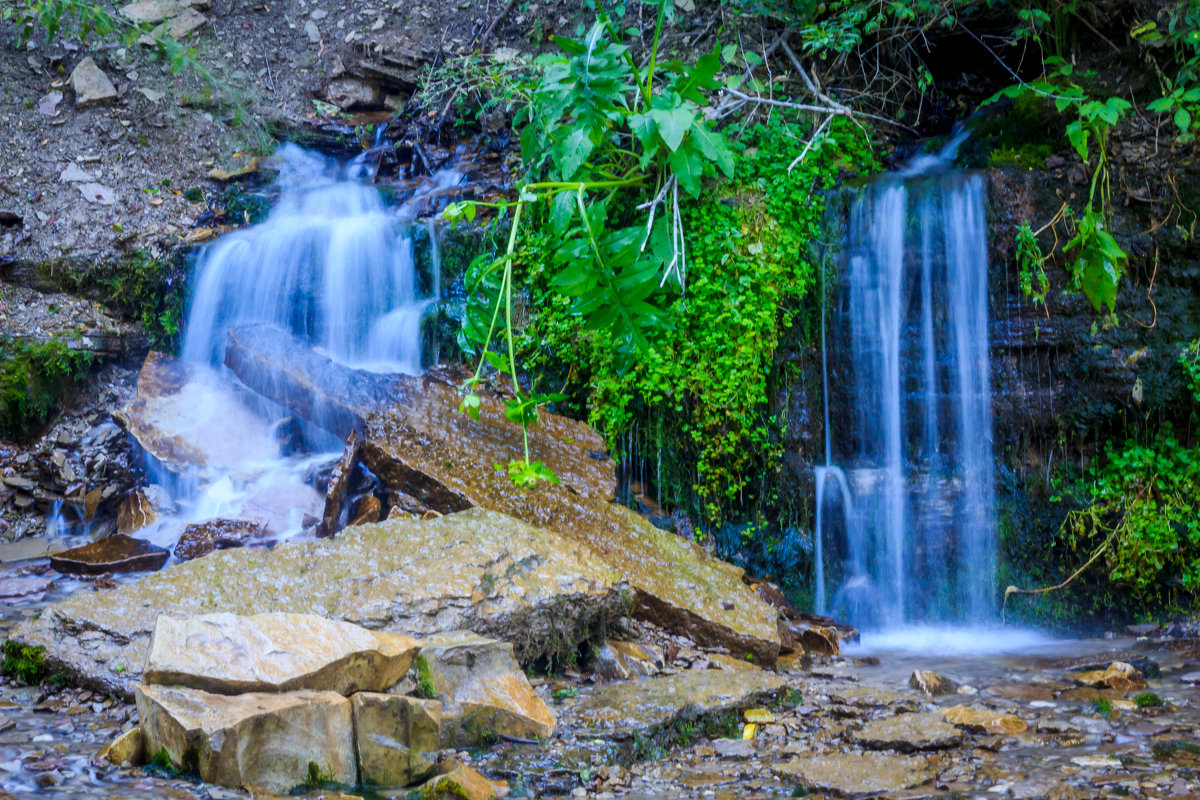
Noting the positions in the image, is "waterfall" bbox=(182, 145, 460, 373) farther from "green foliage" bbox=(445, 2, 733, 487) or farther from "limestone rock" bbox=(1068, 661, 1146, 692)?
"limestone rock" bbox=(1068, 661, 1146, 692)

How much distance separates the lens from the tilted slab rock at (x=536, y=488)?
455cm

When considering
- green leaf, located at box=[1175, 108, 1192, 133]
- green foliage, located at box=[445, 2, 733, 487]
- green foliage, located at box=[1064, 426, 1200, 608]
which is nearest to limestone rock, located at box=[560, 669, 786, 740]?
green foliage, located at box=[445, 2, 733, 487]

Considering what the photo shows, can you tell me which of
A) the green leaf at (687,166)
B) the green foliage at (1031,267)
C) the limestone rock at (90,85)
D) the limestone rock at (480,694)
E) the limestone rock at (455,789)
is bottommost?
the limestone rock at (455,789)

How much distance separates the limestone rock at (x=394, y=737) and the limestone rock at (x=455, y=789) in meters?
0.14

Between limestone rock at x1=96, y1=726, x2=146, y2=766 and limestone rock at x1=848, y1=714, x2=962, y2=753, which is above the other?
limestone rock at x1=96, y1=726, x2=146, y2=766

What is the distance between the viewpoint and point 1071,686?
3965mm

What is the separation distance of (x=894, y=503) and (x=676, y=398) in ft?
5.24

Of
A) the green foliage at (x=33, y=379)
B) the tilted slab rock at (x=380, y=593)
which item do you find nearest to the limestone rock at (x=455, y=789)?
the tilted slab rock at (x=380, y=593)

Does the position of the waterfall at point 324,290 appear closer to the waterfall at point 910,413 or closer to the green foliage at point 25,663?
the waterfall at point 910,413

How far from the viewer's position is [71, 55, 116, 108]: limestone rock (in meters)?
9.02

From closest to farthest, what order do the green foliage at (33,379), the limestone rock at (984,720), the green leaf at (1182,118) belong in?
the limestone rock at (984,720), the green leaf at (1182,118), the green foliage at (33,379)

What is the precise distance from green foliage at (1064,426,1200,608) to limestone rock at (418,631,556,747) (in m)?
3.92

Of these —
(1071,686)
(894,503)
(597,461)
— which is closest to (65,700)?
(597,461)

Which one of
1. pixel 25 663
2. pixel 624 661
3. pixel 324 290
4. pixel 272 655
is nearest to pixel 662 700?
pixel 624 661
